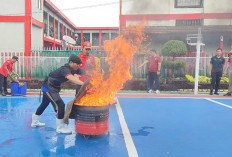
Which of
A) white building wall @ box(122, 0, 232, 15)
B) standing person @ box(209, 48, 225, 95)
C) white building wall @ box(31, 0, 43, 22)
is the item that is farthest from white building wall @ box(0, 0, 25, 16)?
standing person @ box(209, 48, 225, 95)

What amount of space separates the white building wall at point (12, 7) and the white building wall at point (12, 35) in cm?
68

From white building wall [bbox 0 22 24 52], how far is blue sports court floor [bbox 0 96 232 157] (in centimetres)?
948

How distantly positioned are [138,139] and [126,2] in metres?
4.24

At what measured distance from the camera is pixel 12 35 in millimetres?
14781

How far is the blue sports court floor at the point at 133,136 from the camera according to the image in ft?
11.8

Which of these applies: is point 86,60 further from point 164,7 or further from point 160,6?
point 164,7

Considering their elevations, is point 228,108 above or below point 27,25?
below

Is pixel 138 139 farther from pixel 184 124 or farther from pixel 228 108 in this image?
pixel 228 108

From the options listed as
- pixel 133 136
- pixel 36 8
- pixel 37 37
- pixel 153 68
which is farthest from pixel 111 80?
pixel 37 37

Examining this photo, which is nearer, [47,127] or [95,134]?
[95,134]

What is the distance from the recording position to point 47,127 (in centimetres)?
493

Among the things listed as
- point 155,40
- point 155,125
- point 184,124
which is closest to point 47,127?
point 155,125

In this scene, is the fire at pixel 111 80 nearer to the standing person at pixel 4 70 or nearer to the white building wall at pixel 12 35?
the standing person at pixel 4 70

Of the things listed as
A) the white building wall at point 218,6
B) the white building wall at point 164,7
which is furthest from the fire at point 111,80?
the white building wall at point 218,6
